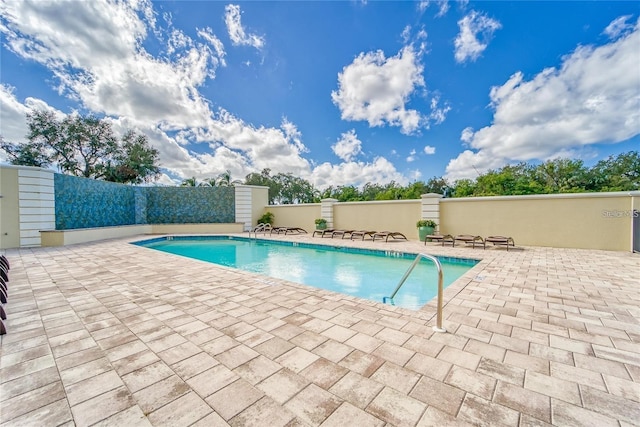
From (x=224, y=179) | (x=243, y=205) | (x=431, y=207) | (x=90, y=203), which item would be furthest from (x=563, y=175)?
(x=90, y=203)

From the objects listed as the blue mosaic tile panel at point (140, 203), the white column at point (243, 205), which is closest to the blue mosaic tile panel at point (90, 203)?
the blue mosaic tile panel at point (140, 203)

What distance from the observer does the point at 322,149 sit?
69.2 feet

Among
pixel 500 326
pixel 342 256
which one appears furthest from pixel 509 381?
pixel 342 256

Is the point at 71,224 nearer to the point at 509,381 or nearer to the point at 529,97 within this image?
the point at 509,381

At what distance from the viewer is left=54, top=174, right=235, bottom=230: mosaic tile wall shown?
10.4m

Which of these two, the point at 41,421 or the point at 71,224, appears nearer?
the point at 41,421

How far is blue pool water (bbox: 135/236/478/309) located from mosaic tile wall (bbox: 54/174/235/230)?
296 centimetres

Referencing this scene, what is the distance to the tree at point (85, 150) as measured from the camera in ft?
55.9

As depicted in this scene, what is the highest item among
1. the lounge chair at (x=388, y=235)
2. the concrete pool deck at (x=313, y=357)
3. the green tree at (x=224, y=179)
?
the green tree at (x=224, y=179)

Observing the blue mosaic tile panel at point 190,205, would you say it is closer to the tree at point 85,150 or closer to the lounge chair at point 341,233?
the tree at point 85,150

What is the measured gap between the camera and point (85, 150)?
18875mm

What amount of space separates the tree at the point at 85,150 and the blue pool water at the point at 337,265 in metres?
12.0

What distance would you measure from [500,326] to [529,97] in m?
12.7

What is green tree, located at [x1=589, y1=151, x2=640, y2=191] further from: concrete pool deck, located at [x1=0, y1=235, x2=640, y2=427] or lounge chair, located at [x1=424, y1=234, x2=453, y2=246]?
concrete pool deck, located at [x1=0, y1=235, x2=640, y2=427]
